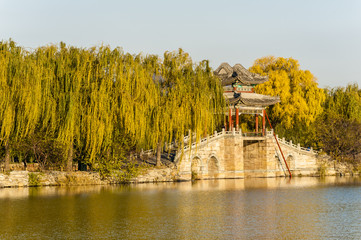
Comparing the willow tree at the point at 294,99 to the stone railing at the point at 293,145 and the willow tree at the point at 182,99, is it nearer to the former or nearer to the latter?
the stone railing at the point at 293,145

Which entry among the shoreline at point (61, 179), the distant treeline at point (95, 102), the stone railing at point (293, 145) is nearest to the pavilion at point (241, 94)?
the stone railing at point (293, 145)

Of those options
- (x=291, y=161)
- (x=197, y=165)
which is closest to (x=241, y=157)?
(x=197, y=165)

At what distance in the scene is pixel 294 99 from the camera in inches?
1980

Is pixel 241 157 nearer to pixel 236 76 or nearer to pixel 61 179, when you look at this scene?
pixel 236 76

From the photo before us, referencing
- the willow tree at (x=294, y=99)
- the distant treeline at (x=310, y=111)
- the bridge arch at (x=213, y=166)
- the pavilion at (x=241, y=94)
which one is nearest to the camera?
the bridge arch at (x=213, y=166)

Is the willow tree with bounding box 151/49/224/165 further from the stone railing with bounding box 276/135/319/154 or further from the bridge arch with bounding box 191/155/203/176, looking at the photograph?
the stone railing with bounding box 276/135/319/154

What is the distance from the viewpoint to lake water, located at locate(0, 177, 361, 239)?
17.2 metres

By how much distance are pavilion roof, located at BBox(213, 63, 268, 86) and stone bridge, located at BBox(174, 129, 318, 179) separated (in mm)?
4681

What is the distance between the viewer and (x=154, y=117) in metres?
33.1

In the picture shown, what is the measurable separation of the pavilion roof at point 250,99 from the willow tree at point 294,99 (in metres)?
4.68

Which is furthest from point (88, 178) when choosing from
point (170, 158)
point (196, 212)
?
point (196, 212)

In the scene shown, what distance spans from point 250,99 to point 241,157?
5049 millimetres

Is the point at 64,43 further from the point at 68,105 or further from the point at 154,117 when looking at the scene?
the point at 154,117

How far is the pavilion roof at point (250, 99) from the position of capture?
43500 millimetres
